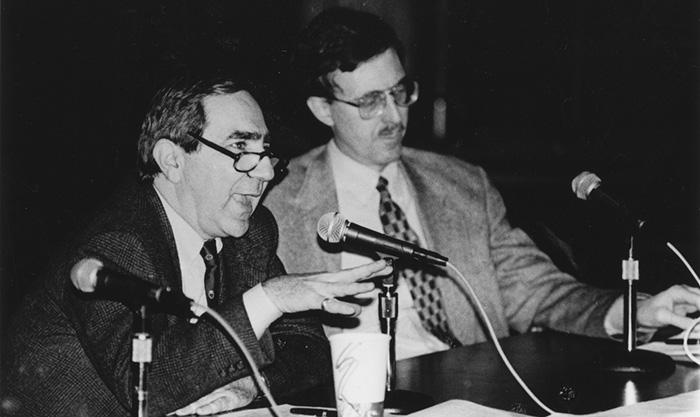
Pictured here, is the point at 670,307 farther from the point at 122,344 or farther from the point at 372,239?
the point at 122,344

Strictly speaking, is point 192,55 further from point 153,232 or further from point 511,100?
point 511,100

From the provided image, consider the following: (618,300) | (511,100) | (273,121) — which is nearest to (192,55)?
(273,121)

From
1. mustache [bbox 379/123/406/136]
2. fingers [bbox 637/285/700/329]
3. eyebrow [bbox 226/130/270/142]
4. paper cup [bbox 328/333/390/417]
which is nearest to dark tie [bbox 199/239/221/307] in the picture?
eyebrow [bbox 226/130/270/142]

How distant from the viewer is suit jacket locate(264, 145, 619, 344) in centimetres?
304

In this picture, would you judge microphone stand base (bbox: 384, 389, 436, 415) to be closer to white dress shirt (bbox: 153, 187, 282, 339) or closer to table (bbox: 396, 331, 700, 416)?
table (bbox: 396, 331, 700, 416)

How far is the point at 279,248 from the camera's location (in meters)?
2.79

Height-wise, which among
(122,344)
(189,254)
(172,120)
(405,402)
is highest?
(172,120)

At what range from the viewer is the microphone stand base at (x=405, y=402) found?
193 centimetres

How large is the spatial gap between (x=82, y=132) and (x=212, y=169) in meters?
0.36

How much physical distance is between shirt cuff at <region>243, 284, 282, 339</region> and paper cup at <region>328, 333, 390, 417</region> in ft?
1.50

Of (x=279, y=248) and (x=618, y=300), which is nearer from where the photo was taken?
(x=279, y=248)

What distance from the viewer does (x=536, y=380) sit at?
228 centimetres

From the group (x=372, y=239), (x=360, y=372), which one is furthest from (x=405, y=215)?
(x=360, y=372)

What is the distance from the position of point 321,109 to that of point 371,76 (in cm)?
21
